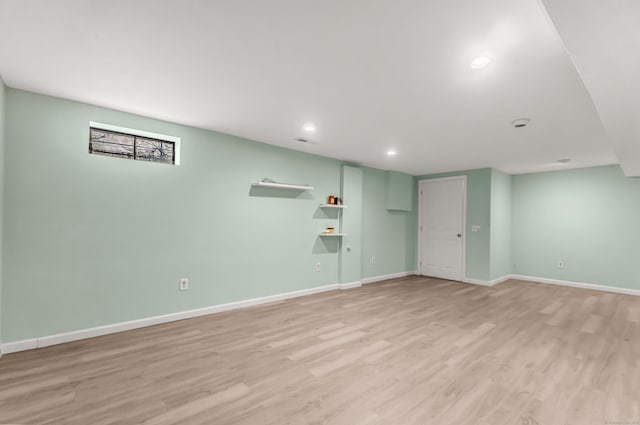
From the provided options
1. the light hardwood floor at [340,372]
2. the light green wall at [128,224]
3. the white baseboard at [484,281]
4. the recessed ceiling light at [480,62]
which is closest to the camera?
the light hardwood floor at [340,372]

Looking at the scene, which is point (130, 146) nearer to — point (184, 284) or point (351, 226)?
point (184, 284)

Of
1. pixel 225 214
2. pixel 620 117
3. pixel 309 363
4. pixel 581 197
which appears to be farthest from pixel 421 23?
pixel 581 197

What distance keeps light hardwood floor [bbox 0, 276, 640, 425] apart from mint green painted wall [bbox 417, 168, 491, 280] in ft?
6.85

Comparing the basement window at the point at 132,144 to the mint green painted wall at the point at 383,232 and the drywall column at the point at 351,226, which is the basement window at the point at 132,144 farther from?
the mint green painted wall at the point at 383,232

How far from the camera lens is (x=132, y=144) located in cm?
348

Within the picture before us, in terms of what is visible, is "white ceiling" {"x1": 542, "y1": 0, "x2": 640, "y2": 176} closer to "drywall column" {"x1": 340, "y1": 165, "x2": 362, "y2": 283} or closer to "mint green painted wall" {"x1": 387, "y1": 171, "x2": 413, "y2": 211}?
"drywall column" {"x1": 340, "y1": 165, "x2": 362, "y2": 283}

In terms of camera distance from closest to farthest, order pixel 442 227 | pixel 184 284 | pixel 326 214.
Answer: pixel 184 284
pixel 326 214
pixel 442 227

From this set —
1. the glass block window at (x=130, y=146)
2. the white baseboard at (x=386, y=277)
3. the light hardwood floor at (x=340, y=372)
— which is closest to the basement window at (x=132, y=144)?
the glass block window at (x=130, y=146)

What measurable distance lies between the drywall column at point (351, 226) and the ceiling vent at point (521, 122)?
2.85 m

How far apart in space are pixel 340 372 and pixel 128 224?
9.28ft

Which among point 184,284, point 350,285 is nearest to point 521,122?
point 350,285

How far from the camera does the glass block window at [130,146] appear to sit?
128 inches

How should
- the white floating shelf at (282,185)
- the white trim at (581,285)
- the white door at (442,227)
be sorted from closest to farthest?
1. the white floating shelf at (282,185)
2. the white trim at (581,285)
3. the white door at (442,227)

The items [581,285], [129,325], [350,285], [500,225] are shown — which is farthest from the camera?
[500,225]
